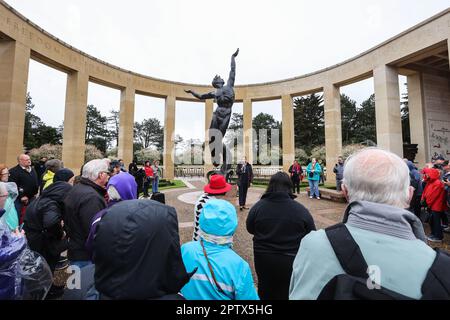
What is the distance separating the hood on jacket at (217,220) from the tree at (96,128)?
52993 millimetres

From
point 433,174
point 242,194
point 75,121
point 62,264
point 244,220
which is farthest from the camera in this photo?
point 75,121

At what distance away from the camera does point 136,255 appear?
50.1 inches

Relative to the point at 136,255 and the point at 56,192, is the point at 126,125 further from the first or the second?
the point at 136,255

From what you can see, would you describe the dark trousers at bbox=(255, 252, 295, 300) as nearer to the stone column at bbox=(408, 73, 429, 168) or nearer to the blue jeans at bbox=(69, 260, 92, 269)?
the blue jeans at bbox=(69, 260, 92, 269)

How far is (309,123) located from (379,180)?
44.0m

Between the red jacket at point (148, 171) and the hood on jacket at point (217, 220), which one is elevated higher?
the red jacket at point (148, 171)

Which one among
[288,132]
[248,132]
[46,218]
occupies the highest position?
[248,132]

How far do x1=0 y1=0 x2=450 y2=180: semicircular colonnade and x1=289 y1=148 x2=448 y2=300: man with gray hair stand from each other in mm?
17098

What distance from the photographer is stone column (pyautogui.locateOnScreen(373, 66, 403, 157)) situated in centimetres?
1550

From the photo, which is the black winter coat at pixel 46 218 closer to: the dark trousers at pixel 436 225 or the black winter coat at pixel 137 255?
the black winter coat at pixel 137 255

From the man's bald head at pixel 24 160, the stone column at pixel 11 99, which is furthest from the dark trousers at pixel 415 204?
the stone column at pixel 11 99

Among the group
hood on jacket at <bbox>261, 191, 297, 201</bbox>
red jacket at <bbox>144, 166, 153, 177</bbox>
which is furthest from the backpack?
red jacket at <bbox>144, 166, 153, 177</bbox>

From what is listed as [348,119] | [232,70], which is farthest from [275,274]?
[348,119]

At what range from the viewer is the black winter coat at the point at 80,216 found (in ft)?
7.96
